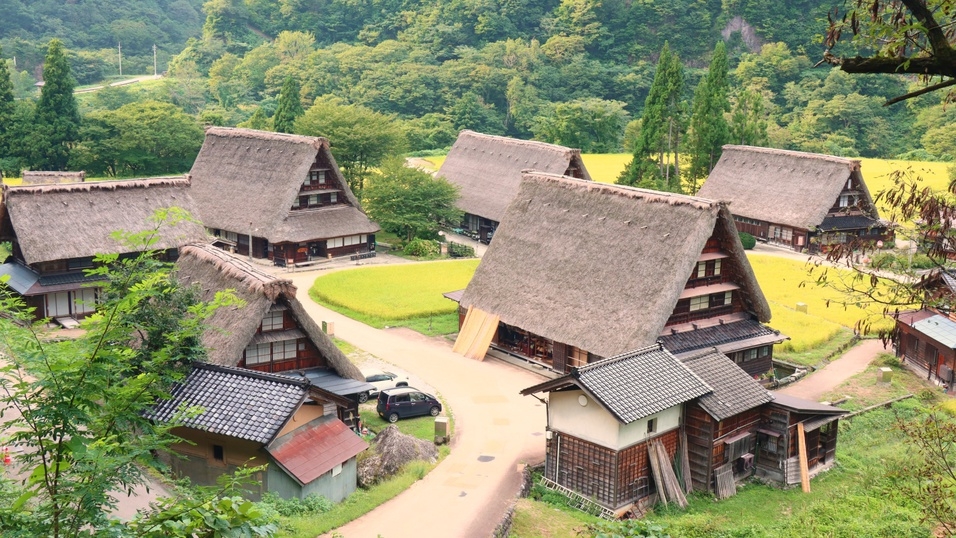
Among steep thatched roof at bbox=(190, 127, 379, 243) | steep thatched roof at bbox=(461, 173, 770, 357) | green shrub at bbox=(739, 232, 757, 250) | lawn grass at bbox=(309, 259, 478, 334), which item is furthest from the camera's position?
green shrub at bbox=(739, 232, 757, 250)

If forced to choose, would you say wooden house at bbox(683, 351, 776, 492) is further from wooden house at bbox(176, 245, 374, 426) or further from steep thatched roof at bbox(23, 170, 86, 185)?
steep thatched roof at bbox(23, 170, 86, 185)

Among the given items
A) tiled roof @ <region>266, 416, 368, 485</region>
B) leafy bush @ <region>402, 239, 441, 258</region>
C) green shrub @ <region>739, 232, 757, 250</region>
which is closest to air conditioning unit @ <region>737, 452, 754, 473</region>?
tiled roof @ <region>266, 416, 368, 485</region>

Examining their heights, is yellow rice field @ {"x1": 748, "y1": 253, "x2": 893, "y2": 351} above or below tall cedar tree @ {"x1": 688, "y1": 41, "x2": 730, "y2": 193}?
below

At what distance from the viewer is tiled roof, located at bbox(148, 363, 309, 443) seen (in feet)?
72.7

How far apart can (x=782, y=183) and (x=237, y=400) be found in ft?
129

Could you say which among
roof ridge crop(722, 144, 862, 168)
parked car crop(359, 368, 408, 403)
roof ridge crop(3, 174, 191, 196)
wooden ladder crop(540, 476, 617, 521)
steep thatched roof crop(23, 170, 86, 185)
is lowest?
wooden ladder crop(540, 476, 617, 521)

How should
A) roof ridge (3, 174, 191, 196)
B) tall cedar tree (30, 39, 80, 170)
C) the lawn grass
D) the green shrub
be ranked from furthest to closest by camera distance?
tall cedar tree (30, 39, 80, 170)
the green shrub
the lawn grass
roof ridge (3, 174, 191, 196)

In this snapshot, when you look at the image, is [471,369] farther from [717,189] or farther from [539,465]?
[717,189]

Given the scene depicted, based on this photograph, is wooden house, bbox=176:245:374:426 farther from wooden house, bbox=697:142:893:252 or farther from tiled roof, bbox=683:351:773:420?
wooden house, bbox=697:142:893:252

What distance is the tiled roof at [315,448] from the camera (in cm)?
2236

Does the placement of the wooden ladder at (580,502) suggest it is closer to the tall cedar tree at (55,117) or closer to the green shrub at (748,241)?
the green shrub at (748,241)

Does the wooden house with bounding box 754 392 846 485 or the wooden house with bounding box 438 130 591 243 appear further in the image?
the wooden house with bounding box 438 130 591 243

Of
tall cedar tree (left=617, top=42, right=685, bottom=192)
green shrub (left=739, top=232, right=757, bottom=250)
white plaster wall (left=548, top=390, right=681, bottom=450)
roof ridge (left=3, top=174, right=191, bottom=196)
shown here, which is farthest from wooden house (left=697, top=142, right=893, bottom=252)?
white plaster wall (left=548, top=390, right=681, bottom=450)

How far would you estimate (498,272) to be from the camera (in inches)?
1394
